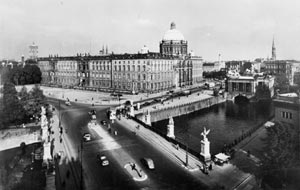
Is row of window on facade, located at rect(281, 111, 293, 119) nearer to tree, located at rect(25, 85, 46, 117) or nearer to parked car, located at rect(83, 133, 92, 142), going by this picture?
parked car, located at rect(83, 133, 92, 142)

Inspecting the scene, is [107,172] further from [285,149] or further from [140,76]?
[140,76]

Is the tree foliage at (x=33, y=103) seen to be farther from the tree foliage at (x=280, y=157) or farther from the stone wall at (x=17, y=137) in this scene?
the tree foliage at (x=280, y=157)

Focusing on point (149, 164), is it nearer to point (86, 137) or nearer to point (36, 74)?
point (86, 137)

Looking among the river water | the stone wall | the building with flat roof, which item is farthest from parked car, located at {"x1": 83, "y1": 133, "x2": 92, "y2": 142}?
the building with flat roof

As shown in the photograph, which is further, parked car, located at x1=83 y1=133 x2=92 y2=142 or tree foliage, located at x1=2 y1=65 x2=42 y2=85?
tree foliage, located at x1=2 y1=65 x2=42 y2=85

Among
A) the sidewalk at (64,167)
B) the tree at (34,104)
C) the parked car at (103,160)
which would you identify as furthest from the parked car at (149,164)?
the tree at (34,104)

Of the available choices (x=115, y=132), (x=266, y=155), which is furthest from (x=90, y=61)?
(x=266, y=155)

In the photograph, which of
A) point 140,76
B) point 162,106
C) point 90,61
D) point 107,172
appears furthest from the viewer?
point 90,61
